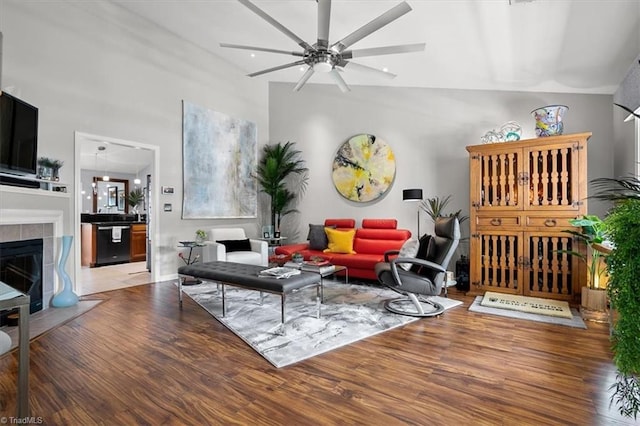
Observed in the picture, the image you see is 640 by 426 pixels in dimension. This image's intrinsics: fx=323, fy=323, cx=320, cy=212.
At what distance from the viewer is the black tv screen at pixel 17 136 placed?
3131 mm

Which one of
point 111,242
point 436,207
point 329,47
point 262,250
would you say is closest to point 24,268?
point 262,250

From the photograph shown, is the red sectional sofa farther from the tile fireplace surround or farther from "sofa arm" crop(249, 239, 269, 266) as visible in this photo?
the tile fireplace surround

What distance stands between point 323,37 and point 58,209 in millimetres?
3654

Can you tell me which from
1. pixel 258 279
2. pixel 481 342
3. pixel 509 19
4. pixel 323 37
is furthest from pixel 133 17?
pixel 481 342

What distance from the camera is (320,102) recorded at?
646cm

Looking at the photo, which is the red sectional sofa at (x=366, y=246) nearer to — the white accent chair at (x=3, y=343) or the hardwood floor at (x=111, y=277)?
the hardwood floor at (x=111, y=277)

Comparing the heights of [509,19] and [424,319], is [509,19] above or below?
above

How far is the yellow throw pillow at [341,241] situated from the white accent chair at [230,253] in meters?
1.11

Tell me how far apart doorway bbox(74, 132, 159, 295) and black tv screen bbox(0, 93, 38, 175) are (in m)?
0.75

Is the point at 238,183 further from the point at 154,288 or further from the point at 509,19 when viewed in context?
the point at 509,19

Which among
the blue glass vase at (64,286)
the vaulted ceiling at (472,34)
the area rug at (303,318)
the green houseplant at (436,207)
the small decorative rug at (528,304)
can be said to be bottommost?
the area rug at (303,318)

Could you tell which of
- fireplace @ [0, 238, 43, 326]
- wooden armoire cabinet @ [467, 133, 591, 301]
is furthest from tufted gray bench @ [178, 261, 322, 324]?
wooden armoire cabinet @ [467, 133, 591, 301]

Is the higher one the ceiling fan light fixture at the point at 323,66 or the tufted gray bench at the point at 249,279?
the ceiling fan light fixture at the point at 323,66

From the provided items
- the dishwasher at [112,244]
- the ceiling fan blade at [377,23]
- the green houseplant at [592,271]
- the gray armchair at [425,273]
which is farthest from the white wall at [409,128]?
the dishwasher at [112,244]
